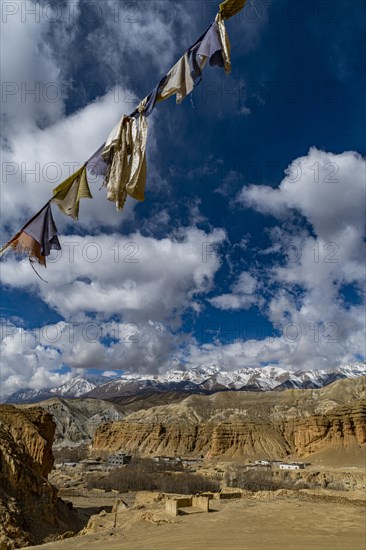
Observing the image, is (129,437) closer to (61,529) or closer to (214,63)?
(61,529)

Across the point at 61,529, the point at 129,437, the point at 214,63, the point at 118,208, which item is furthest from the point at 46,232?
the point at 129,437

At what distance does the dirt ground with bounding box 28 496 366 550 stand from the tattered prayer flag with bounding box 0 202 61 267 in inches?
498

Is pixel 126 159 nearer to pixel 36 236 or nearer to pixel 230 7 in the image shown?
pixel 36 236

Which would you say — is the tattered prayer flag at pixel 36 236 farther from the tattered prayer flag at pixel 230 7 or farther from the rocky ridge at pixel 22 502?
the rocky ridge at pixel 22 502

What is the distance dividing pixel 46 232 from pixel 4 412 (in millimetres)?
33920

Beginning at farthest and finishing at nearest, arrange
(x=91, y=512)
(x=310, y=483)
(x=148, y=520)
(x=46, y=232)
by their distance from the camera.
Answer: (x=310, y=483) → (x=91, y=512) → (x=148, y=520) → (x=46, y=232)

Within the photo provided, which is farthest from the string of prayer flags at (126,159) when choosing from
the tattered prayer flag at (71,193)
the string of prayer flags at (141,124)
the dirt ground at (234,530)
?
the dirt ground at (234,530)

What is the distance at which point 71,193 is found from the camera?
7797 millimetres

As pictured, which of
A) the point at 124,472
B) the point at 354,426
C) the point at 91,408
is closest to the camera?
the point at 124,472

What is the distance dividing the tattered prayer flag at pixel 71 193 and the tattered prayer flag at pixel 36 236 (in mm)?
372

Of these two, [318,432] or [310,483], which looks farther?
[318,432]

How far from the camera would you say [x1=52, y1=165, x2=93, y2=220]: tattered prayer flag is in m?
7.75

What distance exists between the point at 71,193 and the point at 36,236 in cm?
118

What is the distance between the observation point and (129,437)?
104 metres
